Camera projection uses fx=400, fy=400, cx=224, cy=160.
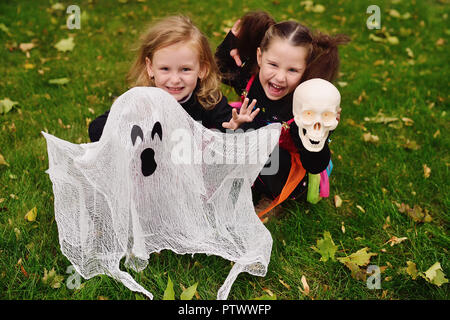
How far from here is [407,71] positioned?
173 inches

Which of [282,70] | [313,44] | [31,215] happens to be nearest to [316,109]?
[282,70]

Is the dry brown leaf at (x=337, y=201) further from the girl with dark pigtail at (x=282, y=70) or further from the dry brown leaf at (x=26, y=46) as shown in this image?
the dry brown leaf at (x=26, y=46)

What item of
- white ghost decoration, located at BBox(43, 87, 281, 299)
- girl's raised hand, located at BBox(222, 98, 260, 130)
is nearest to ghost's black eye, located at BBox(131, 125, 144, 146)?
white ghost decoration, located at BBox(43, 87, 281, 299)

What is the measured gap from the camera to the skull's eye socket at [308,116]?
194 centimetres

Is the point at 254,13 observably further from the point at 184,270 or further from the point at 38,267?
the point at 38,267

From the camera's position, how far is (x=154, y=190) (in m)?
1.90

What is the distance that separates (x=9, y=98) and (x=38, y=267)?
215cm

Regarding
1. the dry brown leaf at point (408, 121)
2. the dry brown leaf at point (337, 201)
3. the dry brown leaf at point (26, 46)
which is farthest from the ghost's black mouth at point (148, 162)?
the dry brown leaf at point (26, 46)

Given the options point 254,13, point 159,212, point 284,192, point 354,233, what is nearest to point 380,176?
point 354,233

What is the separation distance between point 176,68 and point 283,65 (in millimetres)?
612

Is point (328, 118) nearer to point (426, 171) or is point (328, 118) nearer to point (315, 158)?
point (315, 158)

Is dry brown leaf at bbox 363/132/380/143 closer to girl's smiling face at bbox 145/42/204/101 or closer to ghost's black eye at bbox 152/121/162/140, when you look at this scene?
girl's smiling face at bbox 145/42/204/101

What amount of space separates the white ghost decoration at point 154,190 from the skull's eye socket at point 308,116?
17cm
